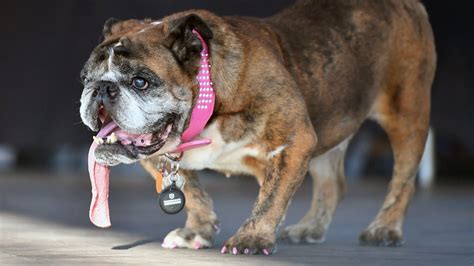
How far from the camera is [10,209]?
6.91 m

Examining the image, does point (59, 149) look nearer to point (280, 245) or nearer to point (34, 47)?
point (34, 47)

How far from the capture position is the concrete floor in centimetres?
439

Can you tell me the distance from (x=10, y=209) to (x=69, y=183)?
10.5 feet

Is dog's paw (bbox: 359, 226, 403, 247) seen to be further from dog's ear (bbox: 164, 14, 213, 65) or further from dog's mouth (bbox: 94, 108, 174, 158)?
dog's ear (bbox: 164, 14, 213, 65)

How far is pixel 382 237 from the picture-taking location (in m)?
5.40

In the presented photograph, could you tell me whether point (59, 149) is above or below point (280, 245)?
below

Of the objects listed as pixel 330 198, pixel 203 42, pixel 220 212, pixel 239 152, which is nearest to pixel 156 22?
pixel 203 42

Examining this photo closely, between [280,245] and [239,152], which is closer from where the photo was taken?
[239,152]

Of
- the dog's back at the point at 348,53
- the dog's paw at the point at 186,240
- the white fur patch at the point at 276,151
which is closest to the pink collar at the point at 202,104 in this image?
the white fur patch at the point at 276,151

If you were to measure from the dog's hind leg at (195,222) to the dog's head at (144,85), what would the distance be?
1.57 ft

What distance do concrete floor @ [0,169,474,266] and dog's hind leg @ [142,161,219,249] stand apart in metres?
0.10

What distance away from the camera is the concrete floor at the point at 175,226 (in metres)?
4.39

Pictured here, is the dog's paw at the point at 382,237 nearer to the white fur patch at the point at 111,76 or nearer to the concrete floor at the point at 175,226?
the concrete floor at the point at 175,226

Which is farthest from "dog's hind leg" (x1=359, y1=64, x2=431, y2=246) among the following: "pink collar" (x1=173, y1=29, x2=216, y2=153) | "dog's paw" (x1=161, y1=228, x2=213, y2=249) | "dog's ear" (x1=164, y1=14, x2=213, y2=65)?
"dog's ear" (x1=164, y1=14, x2=213, y2=65)
